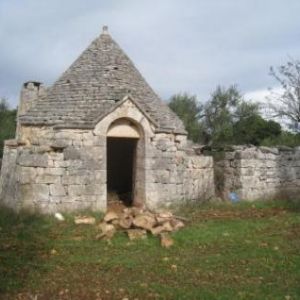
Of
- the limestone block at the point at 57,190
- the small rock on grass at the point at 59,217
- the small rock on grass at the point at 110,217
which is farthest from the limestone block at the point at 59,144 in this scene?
the small rock on grass at the point at 110,217

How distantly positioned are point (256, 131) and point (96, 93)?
20352mm

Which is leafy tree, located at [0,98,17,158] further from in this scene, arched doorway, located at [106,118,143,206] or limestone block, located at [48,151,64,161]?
limestone block, located at [48,151,64,161]

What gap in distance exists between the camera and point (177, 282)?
5996mm

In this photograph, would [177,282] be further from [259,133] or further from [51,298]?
[259,133]

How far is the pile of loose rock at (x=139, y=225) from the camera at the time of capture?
334 inches

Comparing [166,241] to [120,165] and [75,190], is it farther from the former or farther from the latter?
[120,165]

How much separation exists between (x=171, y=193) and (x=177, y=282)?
18.3ft

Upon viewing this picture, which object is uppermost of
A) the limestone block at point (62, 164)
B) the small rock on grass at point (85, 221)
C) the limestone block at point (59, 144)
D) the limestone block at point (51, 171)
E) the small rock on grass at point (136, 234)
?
the limestone block at point (59, 144)

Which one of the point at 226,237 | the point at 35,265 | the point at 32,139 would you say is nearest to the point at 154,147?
the point at 32,139

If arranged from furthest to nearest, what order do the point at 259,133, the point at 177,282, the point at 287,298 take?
the point at 259,133 < the point at 177,282 < the point at 287,298

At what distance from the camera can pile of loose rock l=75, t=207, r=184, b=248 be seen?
334 inches

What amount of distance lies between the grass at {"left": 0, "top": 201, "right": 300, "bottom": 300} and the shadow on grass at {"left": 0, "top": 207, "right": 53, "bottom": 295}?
0.5 inches

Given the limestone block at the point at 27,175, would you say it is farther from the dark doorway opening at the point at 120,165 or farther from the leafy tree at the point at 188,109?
the leafy tree at the point at 188,109

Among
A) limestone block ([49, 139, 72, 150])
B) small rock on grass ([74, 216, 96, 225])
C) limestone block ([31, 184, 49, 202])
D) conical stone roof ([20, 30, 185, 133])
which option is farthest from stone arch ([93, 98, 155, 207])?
limestone block ([31, 184, 49, 202])
